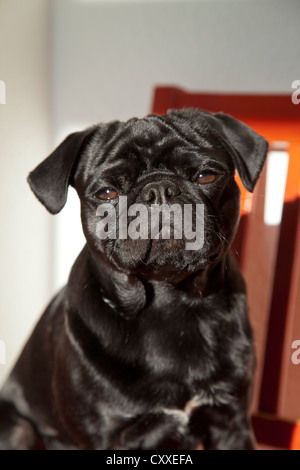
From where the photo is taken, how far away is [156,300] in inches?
31.0

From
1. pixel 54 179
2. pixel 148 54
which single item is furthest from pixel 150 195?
pixel 148 54

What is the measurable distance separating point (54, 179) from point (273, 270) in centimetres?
53

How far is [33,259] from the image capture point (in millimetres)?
1152

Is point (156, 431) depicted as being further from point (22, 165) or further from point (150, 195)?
point (22, 165)

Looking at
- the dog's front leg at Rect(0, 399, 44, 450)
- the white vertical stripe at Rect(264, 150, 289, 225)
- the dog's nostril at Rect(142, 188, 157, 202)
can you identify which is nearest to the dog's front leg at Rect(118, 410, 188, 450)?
the dog's front leg at Rect(0, 399, 44, 450)

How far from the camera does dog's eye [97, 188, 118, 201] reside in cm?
69

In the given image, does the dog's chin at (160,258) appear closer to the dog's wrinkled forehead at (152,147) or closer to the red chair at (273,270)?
the dog's wrinkled forehead at (152,147)

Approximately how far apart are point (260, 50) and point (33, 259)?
0.66 m

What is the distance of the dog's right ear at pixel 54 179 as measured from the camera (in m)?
0.71

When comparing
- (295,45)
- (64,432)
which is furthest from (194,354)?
(295,45)

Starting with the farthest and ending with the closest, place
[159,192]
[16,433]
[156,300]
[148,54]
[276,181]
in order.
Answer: [148,54], [276,181], [16,433], [156,300], [159,192]

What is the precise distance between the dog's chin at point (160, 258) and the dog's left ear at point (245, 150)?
11 centimetres

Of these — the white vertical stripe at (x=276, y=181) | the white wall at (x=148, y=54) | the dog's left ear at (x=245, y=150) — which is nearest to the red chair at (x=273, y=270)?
the white vertical stripe at (x=276, y=181)
